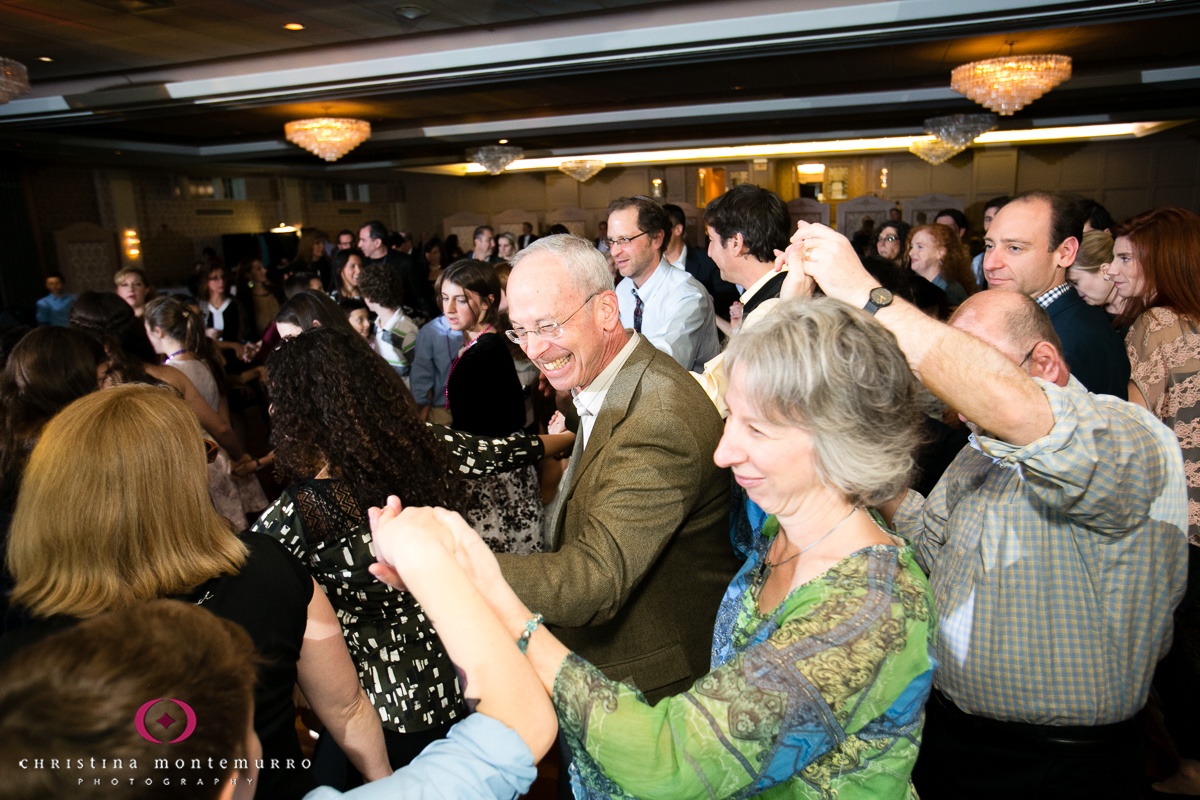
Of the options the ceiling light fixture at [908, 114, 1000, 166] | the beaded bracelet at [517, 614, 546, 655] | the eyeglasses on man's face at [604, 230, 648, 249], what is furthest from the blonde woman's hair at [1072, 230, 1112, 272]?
the ceiling light fixture at [908, 114, 1000, 166]

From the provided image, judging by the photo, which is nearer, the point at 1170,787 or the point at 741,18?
the point at 1170,787

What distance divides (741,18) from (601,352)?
4.68 meters

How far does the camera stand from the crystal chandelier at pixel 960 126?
27.9 ft

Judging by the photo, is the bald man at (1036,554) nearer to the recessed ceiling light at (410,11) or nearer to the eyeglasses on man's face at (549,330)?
the eyeglasses on man's face at (549,330)

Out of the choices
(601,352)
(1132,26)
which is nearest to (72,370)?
(601,352)

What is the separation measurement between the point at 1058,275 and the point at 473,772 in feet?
7.48

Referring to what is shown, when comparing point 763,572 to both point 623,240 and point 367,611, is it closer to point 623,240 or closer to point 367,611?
point 367,611

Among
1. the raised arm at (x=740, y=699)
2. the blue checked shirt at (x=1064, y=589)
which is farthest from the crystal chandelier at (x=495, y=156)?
the raised arm at (x=740, y=699)

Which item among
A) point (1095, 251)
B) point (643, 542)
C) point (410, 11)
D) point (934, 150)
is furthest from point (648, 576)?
point (934, 150)

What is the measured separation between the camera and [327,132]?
7938 mm

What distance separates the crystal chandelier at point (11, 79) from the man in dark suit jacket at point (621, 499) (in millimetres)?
5987

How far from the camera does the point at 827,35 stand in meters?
5.13

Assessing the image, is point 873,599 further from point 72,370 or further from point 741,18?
point 741,18

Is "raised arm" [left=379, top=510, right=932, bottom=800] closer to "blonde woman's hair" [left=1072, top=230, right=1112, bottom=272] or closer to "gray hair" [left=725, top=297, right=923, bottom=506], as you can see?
"gray hair" [left=725, top=297, right=923, bottom=506]
